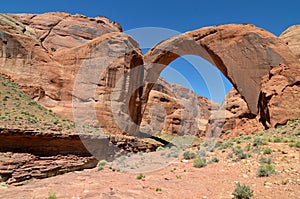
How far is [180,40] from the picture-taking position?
2303cm

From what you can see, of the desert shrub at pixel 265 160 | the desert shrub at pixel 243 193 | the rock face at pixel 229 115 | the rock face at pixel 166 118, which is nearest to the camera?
the desert shrub at pixel 243 193

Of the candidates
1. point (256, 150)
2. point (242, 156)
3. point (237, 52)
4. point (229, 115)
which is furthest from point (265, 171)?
point (229, 115)

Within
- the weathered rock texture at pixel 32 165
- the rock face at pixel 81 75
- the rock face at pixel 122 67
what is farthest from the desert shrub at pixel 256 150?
the rock face at pixel 81 75

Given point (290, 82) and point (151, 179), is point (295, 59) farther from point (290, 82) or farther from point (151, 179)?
point (151, 179)

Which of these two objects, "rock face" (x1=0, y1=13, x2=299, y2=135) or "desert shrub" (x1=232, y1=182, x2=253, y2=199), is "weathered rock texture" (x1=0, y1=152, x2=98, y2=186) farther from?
"desert shrub" (x1=232, y1=182, x2=253, y2=199)

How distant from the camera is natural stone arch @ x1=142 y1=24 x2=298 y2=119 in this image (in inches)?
675

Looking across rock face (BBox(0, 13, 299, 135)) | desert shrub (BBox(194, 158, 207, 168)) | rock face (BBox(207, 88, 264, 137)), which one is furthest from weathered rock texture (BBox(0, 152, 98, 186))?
rock face (BBox(207, 88, 264, 137))

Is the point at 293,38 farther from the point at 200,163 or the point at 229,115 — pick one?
the point at 200,163

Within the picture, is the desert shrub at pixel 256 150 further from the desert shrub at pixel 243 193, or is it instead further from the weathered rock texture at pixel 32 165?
the weathered rock texture at pixel 32 165

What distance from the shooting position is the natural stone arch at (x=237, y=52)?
675 inches

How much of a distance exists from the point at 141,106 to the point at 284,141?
54.7 ft

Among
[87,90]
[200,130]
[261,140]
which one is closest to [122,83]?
[87,90]

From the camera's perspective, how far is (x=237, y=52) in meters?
19.1

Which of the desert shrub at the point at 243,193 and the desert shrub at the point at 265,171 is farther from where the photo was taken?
the desert shrub at the point at 265,171
